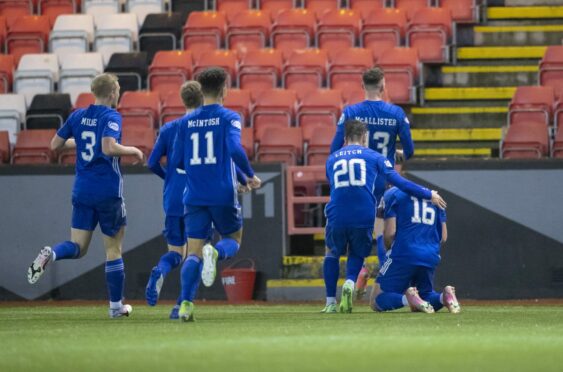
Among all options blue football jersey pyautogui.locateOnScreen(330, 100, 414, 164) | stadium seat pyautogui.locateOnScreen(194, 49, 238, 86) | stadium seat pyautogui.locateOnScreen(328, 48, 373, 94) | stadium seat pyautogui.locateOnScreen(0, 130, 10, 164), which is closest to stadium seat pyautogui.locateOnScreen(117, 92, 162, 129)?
stadium seat pyautogui.locateOnScreen(194, 49, 238, 86)

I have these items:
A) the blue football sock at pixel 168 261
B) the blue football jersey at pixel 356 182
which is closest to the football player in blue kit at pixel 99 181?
the blue football sock at pixel 168 261

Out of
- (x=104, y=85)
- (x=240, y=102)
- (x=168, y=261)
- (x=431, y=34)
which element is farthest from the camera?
Answer: (x=431, y=34)

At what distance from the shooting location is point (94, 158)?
1152 cm

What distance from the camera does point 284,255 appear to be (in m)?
16.8

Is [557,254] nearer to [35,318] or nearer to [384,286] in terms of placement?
[384,286]

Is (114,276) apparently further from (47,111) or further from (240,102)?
(47,111)

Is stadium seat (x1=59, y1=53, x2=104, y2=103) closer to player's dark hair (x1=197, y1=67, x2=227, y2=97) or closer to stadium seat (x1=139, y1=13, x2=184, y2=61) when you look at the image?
stadium seat (x1=139, y1=13, x2=184, y2=61)

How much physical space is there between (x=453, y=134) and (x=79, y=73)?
604 cm

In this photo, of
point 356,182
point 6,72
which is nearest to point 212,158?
point 356,182

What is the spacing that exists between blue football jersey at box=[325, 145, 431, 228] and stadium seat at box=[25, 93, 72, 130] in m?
8.61

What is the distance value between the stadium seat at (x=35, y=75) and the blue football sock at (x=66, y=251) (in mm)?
9458

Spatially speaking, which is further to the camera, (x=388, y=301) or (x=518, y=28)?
(x=518, y=28)

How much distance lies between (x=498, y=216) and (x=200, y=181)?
6623 mm

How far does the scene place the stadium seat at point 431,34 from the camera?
1988 centimetres
